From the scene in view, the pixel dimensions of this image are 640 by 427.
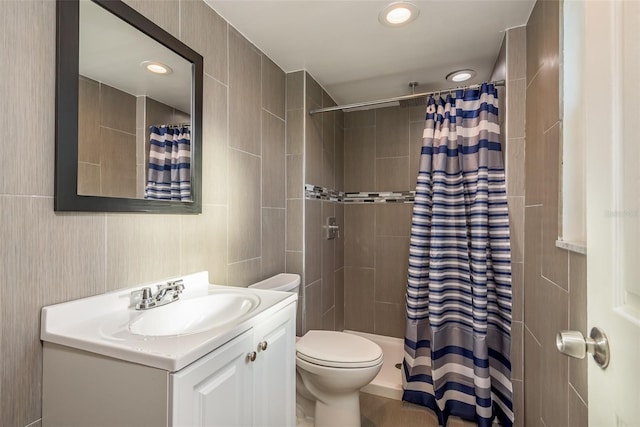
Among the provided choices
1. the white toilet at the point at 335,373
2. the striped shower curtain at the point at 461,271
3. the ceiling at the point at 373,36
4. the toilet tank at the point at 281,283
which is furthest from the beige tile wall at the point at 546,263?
the toilet tank at the point at 281,283

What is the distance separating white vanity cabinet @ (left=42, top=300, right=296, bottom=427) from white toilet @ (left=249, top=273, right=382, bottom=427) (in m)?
0.54

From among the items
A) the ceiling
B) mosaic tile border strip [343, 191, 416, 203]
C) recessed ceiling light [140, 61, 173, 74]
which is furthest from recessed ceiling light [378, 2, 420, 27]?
mosaic tile border strip [343, 191, 416, 203]

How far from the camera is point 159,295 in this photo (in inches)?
46.0

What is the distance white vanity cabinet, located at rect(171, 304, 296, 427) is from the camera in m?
0.76

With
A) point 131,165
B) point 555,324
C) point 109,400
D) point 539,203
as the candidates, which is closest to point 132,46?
point 131,165

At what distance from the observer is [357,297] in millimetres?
3023

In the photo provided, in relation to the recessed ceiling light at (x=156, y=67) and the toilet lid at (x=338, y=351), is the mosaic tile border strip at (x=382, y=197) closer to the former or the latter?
the toilet lid at (x=338, y=351)

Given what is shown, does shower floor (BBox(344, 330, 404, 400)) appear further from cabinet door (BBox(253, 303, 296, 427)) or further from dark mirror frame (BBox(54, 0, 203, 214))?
dark mirror frame (BBox(54, 0, 203, 214))

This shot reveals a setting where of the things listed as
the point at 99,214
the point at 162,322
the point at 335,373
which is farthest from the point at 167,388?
the point at 335,373

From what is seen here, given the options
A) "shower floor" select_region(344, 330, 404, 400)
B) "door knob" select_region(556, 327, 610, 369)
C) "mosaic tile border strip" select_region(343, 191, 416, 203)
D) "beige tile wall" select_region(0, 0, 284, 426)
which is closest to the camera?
"door knob" select_region(556, 327, 610, 369)

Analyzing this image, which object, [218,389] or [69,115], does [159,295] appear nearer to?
[218,389]

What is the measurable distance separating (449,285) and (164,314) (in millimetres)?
1611

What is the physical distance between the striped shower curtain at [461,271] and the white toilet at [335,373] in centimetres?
51

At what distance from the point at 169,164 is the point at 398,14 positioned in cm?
135
